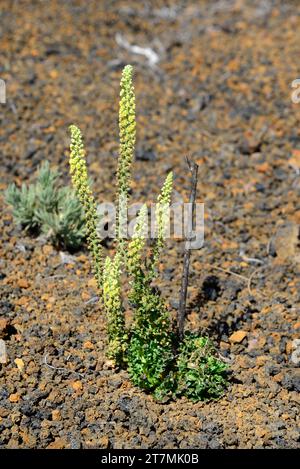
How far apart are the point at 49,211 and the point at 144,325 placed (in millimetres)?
1563

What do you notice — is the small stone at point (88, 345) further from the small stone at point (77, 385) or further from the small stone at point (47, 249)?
the small stone at point (47, 249)

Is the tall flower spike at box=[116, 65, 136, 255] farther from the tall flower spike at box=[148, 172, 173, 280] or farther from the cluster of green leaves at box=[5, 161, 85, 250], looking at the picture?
the cluster of green leaves at box=[5, 161, 85, 250]

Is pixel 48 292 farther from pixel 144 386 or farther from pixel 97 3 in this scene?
pixel 97 3

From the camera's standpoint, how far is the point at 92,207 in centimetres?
353

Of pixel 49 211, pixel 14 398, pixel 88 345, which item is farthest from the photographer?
pixel 49 211

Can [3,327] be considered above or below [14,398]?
above

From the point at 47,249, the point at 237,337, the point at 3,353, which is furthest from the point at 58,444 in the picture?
the point at 47,249

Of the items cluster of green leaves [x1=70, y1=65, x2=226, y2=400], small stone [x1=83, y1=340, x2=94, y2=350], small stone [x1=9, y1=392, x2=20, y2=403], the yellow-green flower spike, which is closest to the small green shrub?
cluster of green leaves [x1=70, y1=65, x2=226, y2=400]

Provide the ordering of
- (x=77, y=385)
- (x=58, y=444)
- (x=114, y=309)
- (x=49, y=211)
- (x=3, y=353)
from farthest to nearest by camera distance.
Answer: (x=49, y=211) → (x=3, y=353) → (x=77, y=385) → (x=114, y=309) → (x=58, y=444)

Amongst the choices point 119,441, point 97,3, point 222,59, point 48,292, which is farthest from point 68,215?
point 97,3

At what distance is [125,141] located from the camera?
335 cm

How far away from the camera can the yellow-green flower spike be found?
11.6 ft

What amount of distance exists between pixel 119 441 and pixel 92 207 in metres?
1.20

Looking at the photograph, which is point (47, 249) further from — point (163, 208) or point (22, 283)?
point (163, 208)
